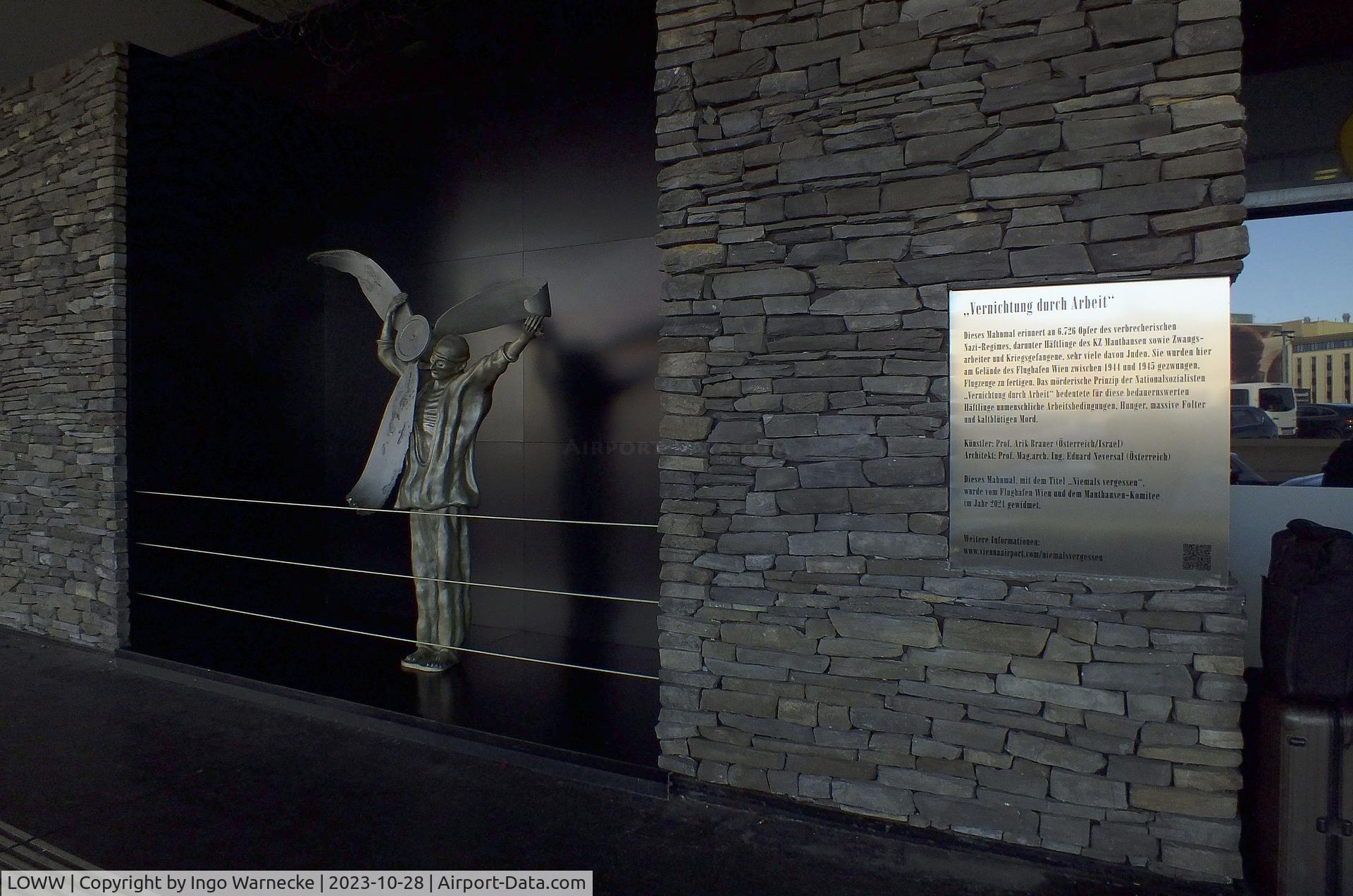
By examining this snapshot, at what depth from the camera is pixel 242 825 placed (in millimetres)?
2428

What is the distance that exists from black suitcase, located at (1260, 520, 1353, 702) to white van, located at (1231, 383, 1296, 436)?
109 cm

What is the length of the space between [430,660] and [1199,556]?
9.85 ft

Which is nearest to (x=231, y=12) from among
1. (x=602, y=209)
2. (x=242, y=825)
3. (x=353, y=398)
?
(x=353, y=398)

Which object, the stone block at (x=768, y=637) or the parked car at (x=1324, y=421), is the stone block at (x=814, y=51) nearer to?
the stone block at (x=768, y=637)

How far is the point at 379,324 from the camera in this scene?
4.84m

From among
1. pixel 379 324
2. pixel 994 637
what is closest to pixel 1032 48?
pixel 994 637

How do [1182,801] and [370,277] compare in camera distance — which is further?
[370,277]

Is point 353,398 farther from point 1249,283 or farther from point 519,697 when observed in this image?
point 1249,283

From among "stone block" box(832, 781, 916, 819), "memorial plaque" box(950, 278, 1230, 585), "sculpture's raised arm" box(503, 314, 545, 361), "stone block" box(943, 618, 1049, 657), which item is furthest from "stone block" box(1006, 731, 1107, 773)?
"sculpture's raised arm" box(503, 314, 545, 361)

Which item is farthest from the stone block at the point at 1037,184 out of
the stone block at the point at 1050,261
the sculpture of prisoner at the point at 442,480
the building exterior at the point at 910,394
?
the sculpture of prisoner at the point at 442,480

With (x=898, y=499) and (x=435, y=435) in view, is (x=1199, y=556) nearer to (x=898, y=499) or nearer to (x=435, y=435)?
(x=898, y=499)

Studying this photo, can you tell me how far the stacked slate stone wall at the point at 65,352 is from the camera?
13.4ft

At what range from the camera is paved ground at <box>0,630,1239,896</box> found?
216cm

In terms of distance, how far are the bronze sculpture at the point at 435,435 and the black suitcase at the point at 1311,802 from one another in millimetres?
2821
